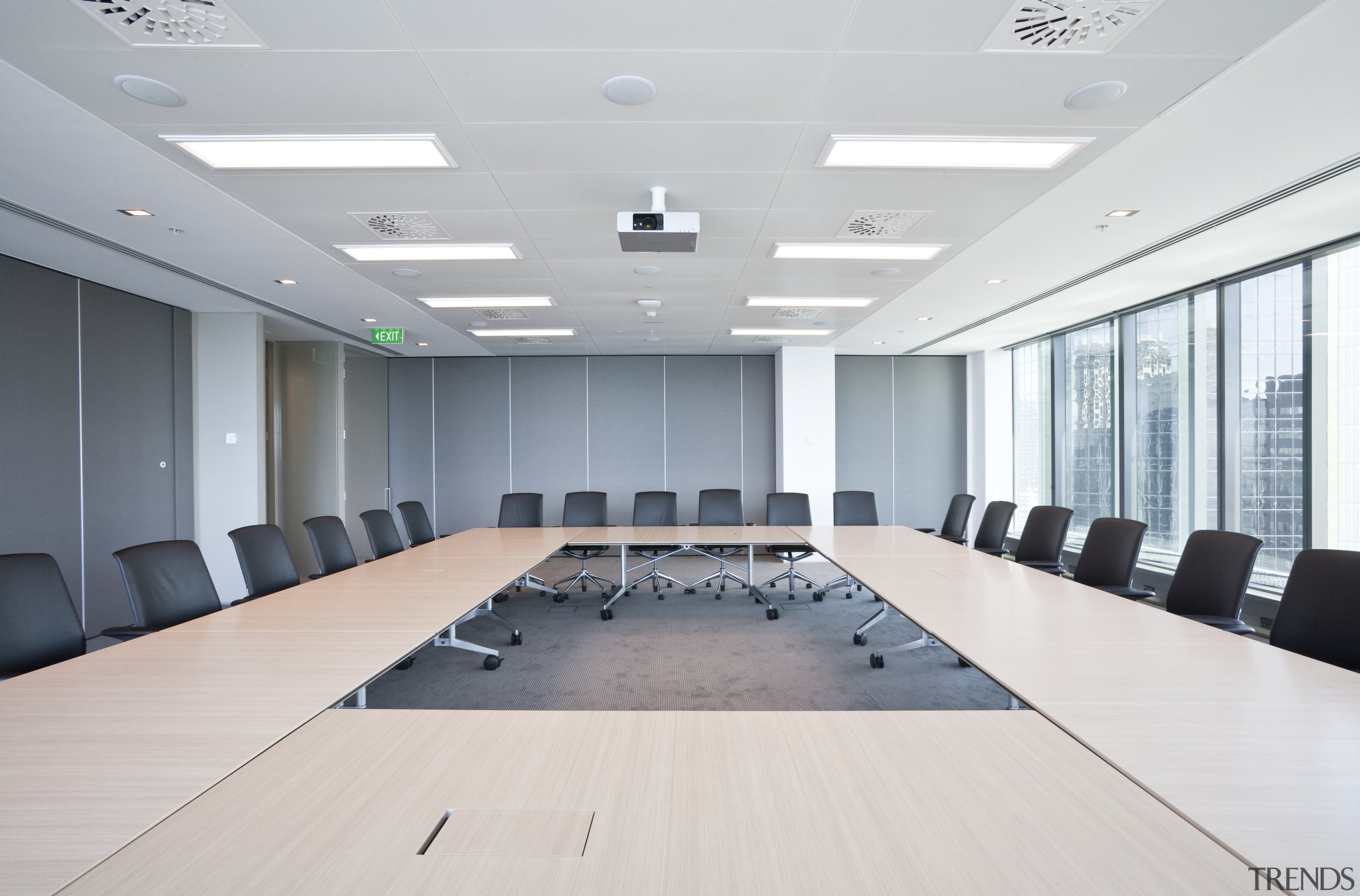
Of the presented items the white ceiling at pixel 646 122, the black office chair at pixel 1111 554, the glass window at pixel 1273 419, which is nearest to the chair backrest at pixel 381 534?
the white ceiling at pixel 646 122

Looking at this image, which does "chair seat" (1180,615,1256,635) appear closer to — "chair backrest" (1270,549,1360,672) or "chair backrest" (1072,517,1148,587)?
"chair backrest" (1270,549,1360,672)

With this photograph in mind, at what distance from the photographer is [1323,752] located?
1417mm

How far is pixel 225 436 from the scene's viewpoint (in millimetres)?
6215

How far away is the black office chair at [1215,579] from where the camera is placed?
279 cm

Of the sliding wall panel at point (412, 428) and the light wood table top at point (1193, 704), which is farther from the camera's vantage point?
the sliding wall panel at point (412, 428)

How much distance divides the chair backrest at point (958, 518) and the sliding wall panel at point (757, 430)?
11.2 feet

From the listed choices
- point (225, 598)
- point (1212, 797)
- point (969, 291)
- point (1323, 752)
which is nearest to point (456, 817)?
point (1212, 797)

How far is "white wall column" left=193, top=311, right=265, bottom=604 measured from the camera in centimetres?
618

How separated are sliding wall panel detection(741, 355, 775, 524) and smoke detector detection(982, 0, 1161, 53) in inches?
284

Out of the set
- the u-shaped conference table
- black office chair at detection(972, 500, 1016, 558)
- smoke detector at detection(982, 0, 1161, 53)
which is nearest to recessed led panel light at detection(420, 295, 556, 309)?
the u-shaped conference table

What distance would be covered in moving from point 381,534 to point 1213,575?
5499mm

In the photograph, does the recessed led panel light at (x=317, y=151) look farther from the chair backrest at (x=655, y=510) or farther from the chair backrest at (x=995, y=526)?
the chair backrest at (x=995, y=526)

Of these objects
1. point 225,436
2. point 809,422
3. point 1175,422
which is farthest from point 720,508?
point 225,436

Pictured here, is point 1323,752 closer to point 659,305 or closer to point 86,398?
point 659,305
